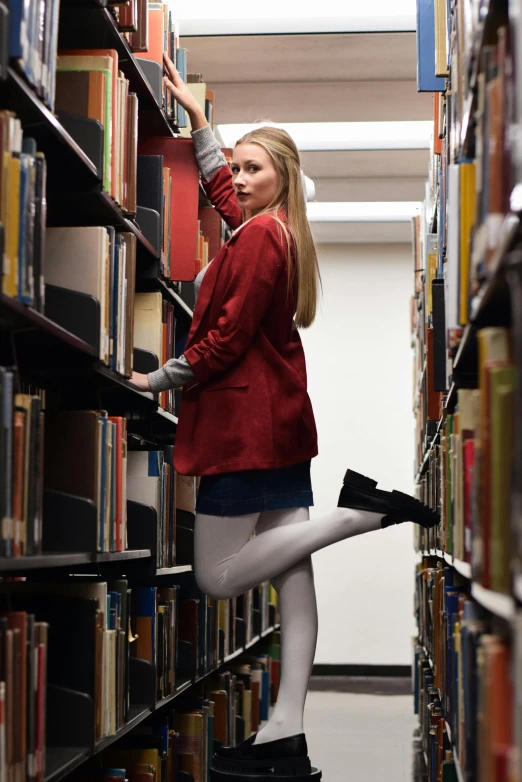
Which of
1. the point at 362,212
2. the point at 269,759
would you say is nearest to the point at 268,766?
the point at 269,759

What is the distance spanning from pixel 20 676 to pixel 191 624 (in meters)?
1.67

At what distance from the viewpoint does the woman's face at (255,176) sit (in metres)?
2.51

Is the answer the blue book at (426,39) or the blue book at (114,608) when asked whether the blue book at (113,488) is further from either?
the blue book at (426,39)

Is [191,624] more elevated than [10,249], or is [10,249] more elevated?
[10,249]

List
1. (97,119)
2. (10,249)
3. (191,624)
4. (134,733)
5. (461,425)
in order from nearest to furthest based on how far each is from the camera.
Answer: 1. (10,249)
2. (461,425)
3. (97,119)
4. (134,733)
5. (191,624)

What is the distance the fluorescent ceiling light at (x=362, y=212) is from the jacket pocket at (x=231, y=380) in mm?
4153

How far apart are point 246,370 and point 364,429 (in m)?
4.48

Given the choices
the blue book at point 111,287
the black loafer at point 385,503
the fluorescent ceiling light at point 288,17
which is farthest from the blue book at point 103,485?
the fluorescent ceiling light at point 288,17

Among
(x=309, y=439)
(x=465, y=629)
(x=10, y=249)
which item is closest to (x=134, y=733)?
(x=309, y=439)

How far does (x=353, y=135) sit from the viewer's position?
5.22m

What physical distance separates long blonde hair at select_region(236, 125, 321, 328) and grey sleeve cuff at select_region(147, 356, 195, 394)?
32cm

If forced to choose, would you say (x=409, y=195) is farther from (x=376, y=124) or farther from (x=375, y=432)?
(x=375, y=432)

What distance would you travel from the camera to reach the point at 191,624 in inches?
124

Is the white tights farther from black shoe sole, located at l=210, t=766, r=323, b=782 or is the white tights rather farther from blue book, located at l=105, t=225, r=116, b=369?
blue book, located at l=105, t=225, r=116, b=369
